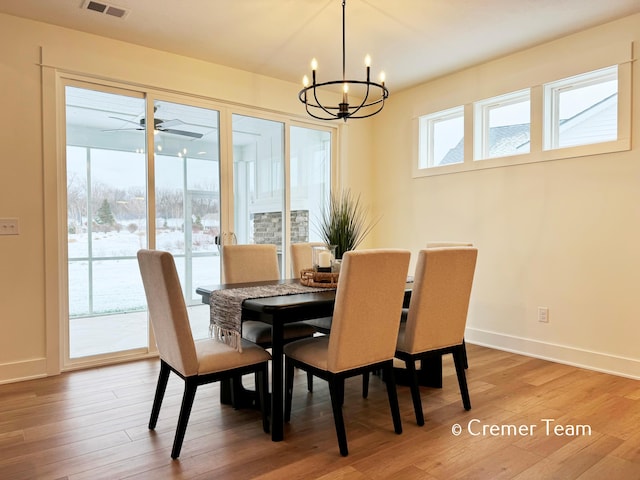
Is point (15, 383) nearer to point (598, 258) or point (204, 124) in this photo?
point (204, 124)

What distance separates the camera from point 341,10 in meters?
3.06

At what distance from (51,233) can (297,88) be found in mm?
2734

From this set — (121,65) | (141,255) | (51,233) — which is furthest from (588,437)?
(121,65)

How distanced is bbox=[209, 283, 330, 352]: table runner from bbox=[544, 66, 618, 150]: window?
2.48 meters

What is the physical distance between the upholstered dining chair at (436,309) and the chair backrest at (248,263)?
3.85ft

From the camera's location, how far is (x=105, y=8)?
119 inches

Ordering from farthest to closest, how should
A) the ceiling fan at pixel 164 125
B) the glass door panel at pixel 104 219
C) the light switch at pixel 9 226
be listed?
1. the ceiling fan at pixel 164 125
2. the glass door panel at pixel 104 219
3. the light switch at pixel 9 226

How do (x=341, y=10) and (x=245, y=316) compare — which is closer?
(x=245, y=316)

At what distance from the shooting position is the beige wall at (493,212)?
126 inches

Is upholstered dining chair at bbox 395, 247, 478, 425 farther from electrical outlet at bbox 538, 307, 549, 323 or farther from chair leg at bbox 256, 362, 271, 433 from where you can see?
electrical outlet at bbox 538, 307, 549, 323

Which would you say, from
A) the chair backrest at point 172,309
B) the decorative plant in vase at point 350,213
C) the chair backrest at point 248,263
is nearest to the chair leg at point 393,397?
the chair backrest at point 172,309

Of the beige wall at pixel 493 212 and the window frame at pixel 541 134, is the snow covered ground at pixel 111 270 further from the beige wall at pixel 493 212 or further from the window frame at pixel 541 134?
the window frame at pixel 541 134

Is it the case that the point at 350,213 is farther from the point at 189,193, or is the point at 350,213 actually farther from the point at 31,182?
the point at 31,182

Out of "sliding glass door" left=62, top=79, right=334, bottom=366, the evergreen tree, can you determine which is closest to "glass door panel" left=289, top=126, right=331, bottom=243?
"sliding glass door" left=62, top=79, right=334, bottom=366
